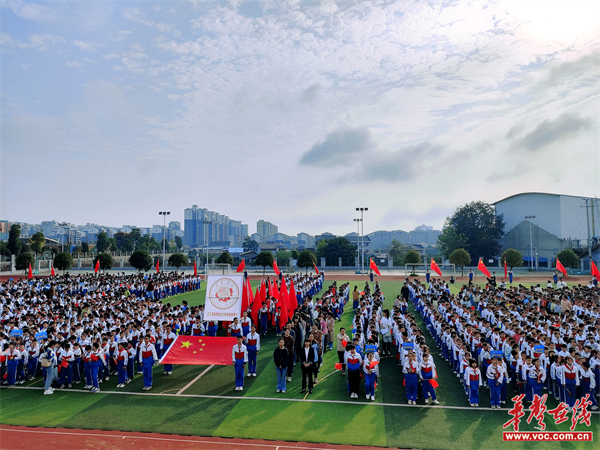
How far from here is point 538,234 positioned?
6238 centimetres

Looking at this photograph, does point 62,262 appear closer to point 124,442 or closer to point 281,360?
point 281,360

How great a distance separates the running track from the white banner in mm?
5200

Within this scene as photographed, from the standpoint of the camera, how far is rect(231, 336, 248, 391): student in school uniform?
10078 mm

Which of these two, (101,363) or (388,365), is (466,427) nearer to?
(388,365)

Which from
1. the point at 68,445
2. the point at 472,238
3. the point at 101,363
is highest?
the point at 472,238

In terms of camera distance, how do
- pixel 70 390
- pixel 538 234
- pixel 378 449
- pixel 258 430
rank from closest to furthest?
pixel 378 449 → pixel 258 430 → pixel 70 390 → pixel 538 234

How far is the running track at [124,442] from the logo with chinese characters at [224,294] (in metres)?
5.47

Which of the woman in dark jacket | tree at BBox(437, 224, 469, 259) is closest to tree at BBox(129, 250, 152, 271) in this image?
the woman in dark jacket

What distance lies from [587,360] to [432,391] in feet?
12.1

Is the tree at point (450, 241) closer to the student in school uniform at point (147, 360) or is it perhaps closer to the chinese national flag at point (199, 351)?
the chinese national flag at point (199, 351)

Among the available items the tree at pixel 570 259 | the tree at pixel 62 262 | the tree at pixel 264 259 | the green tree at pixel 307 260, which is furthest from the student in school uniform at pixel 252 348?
the tree at pixel 570 259

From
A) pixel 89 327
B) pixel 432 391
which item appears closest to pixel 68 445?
pixel 89 327

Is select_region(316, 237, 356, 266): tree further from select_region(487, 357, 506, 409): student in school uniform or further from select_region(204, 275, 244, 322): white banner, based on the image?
select_region(487, 357, 506, 409): student in school uniform

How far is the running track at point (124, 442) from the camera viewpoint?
24.4ft
